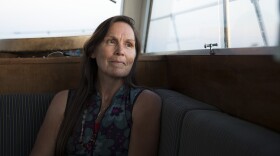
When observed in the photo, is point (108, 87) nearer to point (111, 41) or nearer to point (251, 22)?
point (111, 41)

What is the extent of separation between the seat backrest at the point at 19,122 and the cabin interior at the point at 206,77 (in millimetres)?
183

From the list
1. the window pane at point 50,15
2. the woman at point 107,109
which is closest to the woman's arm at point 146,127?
the woman at point 107,109

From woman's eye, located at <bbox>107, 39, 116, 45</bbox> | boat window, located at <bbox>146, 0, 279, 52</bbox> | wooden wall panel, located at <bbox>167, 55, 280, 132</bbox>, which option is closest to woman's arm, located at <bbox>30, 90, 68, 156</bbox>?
woman's eye, located at <bbox>107, 39, 116, 45</bbox>

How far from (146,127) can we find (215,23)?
2.93 ft

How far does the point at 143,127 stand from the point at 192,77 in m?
0.38

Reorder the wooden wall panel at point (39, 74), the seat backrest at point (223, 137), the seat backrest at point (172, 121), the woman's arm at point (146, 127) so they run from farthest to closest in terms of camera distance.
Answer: the wooden wall panel at point (39, 74) → the woman's arm at point (146, 127) → the seat backrest at point (172, 121) → the seat backrest at point (223, 137)

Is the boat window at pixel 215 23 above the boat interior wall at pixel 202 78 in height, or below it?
above

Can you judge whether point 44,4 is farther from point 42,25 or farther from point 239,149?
point 239,149

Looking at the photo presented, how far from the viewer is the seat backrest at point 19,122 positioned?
1813 millimetres

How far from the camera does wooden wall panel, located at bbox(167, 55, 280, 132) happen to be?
870 mm

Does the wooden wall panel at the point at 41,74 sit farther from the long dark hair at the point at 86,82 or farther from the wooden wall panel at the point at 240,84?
the wooden wall panel at the point at 240,84

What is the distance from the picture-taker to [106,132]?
147 centimetres

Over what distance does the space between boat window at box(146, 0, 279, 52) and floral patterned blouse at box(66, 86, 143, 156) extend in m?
0.56

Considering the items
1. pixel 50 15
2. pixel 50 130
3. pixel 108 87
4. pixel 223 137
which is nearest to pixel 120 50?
pixel 108 87
